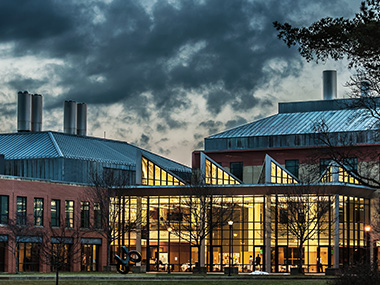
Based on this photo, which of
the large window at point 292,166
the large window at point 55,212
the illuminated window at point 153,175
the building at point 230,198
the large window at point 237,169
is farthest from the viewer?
the large window at point 237,169

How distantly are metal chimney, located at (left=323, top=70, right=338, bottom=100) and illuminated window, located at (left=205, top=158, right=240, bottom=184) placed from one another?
2166cm

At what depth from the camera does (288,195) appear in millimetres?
76500

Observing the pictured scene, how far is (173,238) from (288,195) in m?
14.0

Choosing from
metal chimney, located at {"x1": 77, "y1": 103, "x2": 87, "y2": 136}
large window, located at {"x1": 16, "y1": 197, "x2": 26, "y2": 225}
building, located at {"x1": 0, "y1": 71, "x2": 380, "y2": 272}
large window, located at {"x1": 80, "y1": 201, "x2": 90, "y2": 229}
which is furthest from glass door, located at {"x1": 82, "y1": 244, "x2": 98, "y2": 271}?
metal chimney, located at {"x1": 77, "y1": 103, "x2": 87, "y2": 136}

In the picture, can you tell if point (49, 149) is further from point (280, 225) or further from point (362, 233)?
point (362, 233)

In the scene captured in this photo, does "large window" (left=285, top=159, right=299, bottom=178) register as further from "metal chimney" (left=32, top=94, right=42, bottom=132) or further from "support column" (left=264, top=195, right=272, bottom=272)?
"metal chimney" (left=32, top=94, right=42, bottom=132)

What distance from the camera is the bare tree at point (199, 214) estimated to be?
76.6 meters

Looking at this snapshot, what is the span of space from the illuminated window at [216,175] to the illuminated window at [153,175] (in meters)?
3.57

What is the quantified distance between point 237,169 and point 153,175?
11.1 meters

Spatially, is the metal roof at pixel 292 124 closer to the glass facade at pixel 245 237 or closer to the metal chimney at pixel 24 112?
the glass facade at pixel 245 237

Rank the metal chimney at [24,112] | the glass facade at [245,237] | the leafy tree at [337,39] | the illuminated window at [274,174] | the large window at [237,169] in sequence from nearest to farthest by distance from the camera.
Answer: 1. the leafy tree at [337,39]
2. the glass facade at [245,237]
3. the illuminated window at [274,174]
4. the large window at [237,169]
5. the metal chimney at [24,112]

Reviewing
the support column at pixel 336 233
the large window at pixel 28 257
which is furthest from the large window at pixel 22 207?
the support column at pixel 336 233

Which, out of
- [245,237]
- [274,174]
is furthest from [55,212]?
[274,174]

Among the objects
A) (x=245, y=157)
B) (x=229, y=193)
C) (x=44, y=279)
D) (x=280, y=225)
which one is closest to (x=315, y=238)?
(x=280, y=225)
